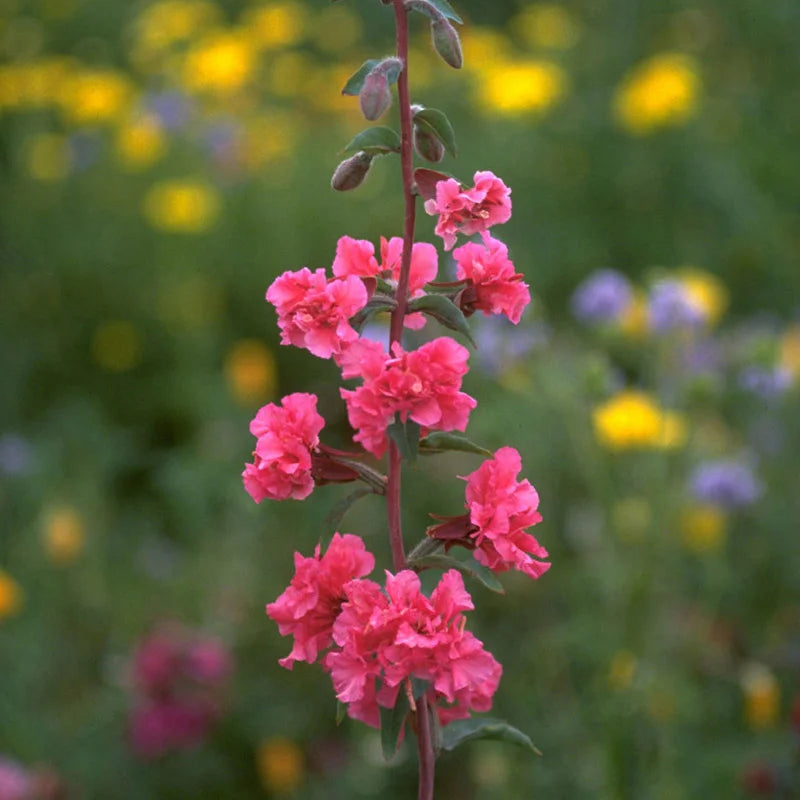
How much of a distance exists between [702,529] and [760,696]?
48cm

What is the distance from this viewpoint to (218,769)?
7.72ft

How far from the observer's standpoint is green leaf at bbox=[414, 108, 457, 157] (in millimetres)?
984

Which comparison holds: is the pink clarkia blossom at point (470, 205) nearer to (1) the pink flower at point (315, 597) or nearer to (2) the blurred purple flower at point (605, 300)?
(1) the pink flower at point (315, 597)

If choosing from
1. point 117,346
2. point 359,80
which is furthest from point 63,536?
point 359,80

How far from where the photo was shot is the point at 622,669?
2.02 meters

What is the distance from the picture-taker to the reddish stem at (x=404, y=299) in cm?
97

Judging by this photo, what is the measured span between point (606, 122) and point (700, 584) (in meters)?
2.15

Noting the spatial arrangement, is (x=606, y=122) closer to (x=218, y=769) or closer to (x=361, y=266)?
(x=218, y=769)

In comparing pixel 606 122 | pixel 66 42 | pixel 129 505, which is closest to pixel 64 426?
pixel 129 505

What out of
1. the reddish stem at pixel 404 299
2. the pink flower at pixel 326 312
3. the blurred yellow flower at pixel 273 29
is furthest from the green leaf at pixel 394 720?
the blurred yellow flower at pixel 273 29

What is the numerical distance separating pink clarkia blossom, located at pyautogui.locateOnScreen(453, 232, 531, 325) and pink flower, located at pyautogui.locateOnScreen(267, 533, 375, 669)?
23 centimetres

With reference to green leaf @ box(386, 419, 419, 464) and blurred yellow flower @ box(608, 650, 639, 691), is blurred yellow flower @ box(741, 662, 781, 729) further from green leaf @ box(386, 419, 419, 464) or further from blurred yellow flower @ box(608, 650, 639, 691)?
green leaf @ box(386, 419, 419, 464)

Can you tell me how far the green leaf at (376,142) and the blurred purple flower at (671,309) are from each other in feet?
4.27

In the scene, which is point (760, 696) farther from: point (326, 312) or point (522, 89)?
point (522, 89)
